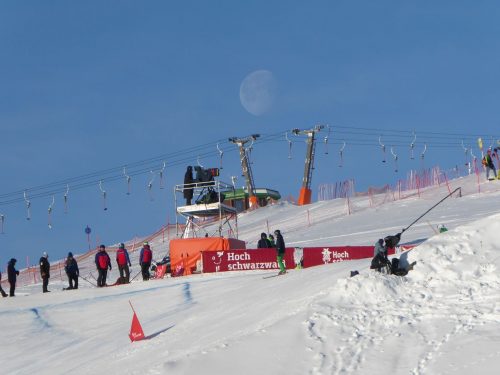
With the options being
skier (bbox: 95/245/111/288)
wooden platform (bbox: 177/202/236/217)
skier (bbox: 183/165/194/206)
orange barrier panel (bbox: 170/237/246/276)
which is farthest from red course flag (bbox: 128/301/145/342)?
skier (bbox: 183/165/194/206)

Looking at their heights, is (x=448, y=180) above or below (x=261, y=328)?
above

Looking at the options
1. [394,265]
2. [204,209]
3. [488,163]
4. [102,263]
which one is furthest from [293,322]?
[488,163]

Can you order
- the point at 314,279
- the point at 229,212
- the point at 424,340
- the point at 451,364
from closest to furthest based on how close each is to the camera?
the point at 451,364, the point at 424,340, the point at 314,279, the point at 229,212

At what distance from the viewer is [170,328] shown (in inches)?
698

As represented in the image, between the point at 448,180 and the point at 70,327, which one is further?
the point at 448,180

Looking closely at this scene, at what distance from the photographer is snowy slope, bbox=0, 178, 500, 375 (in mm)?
13312

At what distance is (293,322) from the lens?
14.9 meters

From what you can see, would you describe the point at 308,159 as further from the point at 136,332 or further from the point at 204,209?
the point at 136,332

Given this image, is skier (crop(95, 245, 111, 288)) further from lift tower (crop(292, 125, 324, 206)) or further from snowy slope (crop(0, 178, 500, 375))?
lift tower (crop(292, 125, 324, 206))

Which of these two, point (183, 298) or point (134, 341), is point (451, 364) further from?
point (183, 298)

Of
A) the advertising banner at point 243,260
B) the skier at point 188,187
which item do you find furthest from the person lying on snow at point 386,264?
the skier at point 188,187

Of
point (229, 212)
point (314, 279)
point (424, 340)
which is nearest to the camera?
point (424, 340)

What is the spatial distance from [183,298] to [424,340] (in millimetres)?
9082

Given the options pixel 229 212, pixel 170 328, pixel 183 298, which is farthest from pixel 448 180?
pixel 170 328
